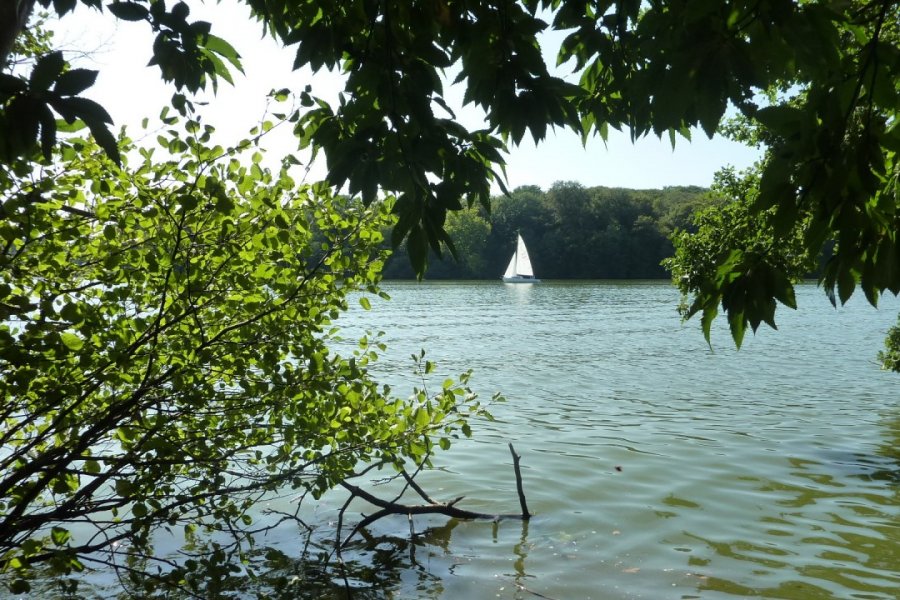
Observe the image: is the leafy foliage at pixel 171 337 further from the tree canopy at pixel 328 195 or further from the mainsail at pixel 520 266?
the mainsail at pixel 520 266

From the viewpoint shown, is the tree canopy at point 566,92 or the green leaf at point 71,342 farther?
the green leaf at point 71,342

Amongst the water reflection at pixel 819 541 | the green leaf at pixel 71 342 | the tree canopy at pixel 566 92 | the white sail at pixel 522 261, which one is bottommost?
the water reflection at pixel 819 541

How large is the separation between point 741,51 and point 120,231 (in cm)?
374

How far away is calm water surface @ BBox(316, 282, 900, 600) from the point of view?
23.8ft

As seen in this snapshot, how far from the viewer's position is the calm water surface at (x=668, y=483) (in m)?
7.25

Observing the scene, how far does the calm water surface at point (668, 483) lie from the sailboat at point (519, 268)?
7265cm

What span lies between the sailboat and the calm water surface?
238 ft

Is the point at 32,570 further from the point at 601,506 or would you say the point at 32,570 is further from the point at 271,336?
the point at 601,506

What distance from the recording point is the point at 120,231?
4.61 meters

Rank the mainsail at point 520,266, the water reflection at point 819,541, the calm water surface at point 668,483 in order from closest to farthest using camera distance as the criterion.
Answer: the water reflection at point 819,541, the calm water surface at point 668,483, the mainsail at point 520,266

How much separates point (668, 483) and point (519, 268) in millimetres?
90040

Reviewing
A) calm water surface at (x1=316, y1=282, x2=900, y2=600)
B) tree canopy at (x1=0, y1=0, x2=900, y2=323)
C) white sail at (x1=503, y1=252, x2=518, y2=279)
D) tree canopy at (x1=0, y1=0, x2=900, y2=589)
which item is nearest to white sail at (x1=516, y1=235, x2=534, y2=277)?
white sail at (x1=503, y1=252, x2=518, y2=279)

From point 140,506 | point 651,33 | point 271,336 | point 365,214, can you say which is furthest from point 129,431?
point 651,33

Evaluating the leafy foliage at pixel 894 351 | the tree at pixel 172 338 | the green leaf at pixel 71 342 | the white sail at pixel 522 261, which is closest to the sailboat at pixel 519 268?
the white sail at pixel 522 261
